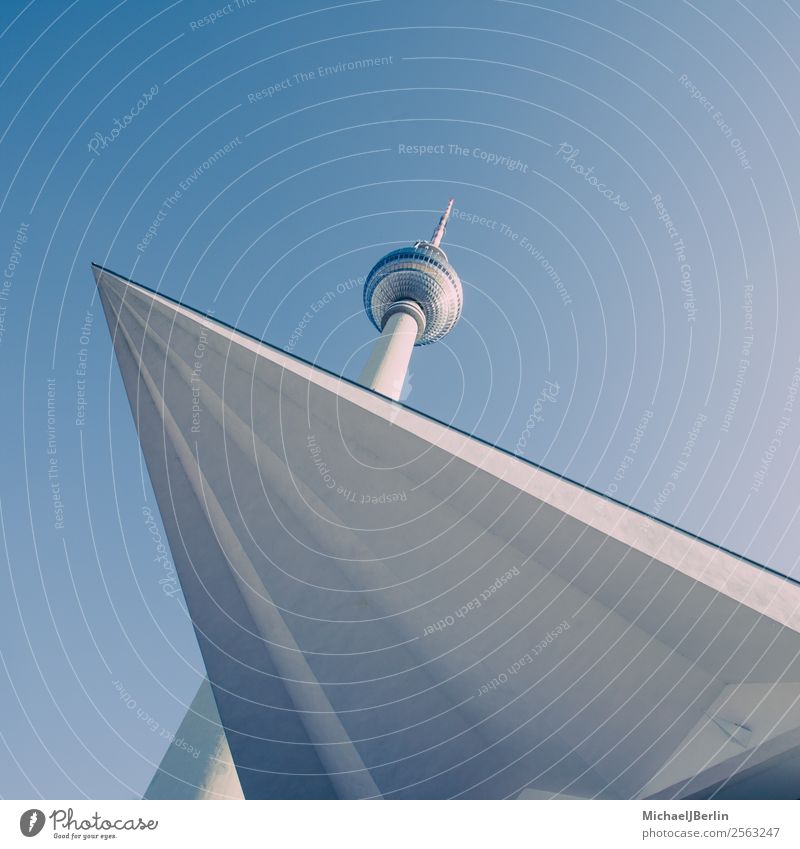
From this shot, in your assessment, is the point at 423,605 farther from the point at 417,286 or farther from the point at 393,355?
the point at 417,286

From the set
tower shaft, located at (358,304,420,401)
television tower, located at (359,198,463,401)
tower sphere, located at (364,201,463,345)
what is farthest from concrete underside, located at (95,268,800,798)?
tower sphere, located at (364,201,463,345)

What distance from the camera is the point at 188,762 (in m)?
20.8

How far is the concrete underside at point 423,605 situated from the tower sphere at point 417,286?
32625 mm

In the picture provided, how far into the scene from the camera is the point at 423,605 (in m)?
9.19

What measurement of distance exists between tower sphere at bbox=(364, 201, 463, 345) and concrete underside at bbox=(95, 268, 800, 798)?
1284 inches

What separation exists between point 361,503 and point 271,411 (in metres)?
2.38

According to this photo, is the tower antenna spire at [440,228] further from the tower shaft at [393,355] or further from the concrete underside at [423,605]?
the concrete underside at [423,605]

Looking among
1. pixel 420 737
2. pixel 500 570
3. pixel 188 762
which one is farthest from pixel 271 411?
pixel 188 762

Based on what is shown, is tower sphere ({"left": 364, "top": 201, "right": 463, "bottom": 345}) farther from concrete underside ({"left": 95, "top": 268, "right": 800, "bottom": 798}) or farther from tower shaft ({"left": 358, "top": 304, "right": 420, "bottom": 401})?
concrete underside ({"left": 95, "top": 268, "right": 800, "bottom": 798})

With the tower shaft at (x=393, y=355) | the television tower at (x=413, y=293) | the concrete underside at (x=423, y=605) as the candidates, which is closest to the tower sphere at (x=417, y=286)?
the television tower at (x=413, y=293)

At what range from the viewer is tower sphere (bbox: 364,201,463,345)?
40.5 metres

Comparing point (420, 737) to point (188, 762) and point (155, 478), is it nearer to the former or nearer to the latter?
point (155, 478)
